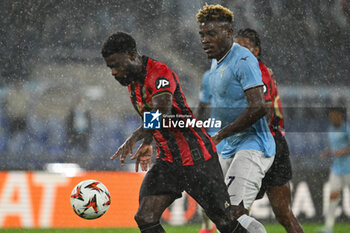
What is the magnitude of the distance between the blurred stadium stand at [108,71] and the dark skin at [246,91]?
215 inches

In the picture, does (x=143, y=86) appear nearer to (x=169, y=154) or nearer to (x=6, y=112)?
(x=169, y=154)

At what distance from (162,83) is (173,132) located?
0.98 ft

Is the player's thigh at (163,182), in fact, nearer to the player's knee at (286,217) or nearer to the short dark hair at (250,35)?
the player's knee at (286,217)

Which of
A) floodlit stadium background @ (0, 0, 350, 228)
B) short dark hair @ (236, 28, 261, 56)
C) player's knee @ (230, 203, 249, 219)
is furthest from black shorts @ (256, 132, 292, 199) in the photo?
floodlit stadium background @ (0, 0, 350, 228)

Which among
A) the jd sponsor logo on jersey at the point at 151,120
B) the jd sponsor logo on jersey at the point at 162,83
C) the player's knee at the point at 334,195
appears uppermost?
the jd sponsor logo on jersey at the point at 162,83

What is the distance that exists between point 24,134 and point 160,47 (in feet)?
10.5

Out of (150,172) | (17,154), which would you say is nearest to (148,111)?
(150,172)

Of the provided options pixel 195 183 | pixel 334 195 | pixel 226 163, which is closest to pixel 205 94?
pixel 226 163

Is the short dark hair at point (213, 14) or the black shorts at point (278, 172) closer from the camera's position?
the short dark hair at point (213, 14)

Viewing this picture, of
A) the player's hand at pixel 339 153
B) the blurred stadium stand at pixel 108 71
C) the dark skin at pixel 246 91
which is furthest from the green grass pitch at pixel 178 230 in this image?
the dark skin at pixel 246 91

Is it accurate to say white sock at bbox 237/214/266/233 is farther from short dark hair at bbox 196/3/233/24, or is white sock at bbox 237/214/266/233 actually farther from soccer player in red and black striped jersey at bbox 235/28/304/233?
short dark hair at bbox 196/3/233/24

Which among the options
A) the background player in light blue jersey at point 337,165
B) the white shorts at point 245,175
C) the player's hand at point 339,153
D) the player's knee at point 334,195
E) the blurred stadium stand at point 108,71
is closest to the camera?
the white shorts at point 245,175

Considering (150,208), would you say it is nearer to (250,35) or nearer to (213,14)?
(213,14)

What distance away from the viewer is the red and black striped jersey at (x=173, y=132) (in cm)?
297
